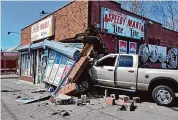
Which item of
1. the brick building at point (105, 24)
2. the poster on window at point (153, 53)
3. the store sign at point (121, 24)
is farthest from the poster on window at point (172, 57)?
the store sign at point (121, 24)

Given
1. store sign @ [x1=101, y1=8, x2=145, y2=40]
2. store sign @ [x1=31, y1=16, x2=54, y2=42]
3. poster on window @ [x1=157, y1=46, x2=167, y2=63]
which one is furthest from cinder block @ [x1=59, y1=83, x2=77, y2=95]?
poster on window @ [x1=157, y1=46, x2=167, y2=63]

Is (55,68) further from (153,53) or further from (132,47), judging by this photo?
(153,53)

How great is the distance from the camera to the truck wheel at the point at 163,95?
885cm

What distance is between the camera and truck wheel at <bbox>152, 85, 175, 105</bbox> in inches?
348

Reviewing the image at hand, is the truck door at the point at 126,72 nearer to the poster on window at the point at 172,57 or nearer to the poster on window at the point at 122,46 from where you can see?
the poster on window at the point at 122,46

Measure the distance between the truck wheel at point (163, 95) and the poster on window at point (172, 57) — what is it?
41.0 ft

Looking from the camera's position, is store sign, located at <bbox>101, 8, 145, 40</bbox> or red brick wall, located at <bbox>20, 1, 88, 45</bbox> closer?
red brick wall, located at <bbox>20, 1, 88, 45</bbox>

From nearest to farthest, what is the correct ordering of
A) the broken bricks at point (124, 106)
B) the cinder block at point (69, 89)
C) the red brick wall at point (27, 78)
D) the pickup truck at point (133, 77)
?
1. the broken bricks at point (124, 106)
2. the pickup truck at point (133, 77)
3. the cinder block at point (69, 89)
4. the red brick wall at point (27, 78)

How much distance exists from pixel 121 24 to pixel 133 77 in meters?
6.51

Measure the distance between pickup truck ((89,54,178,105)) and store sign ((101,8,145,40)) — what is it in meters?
4.16

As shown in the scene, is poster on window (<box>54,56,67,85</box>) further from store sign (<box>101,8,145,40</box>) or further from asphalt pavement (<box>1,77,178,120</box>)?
store sign (<box>101,8,145,40</box>)

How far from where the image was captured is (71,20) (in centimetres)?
1513

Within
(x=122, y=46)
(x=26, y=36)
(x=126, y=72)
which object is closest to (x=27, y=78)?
(x=26, y=36)

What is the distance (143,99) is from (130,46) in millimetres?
6804
